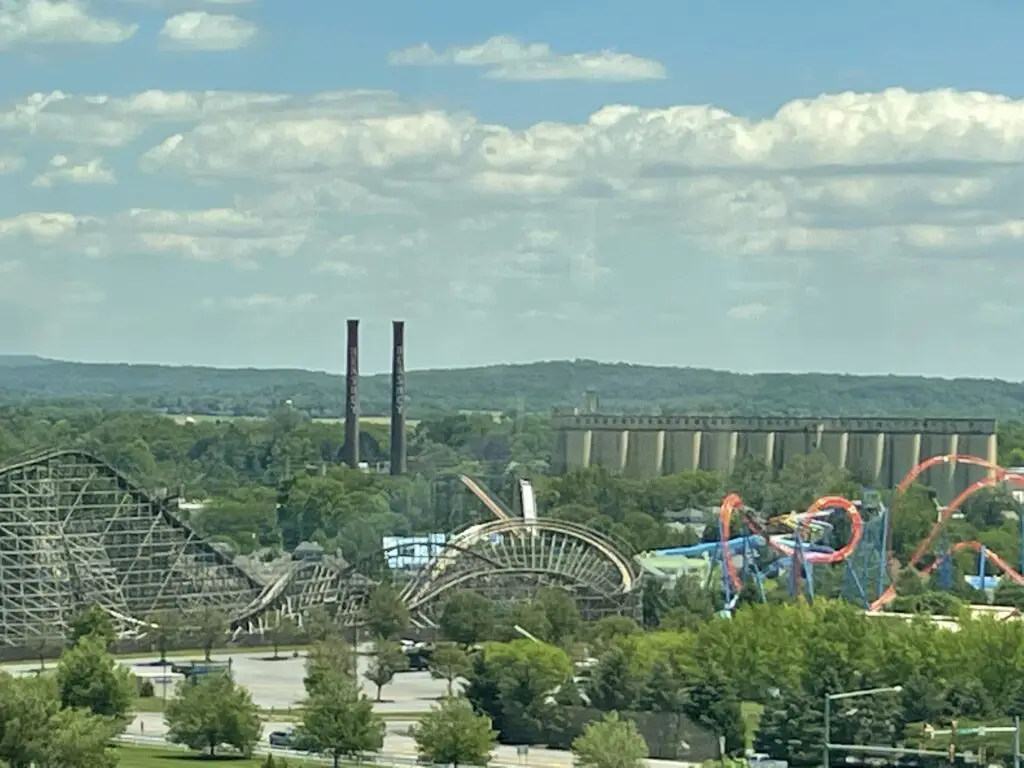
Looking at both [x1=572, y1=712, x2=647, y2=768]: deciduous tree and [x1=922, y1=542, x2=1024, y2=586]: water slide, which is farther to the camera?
[x1=922, y1=542, x2=1024, y2=586]: water slide

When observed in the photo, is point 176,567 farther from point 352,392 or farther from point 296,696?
point 352,392

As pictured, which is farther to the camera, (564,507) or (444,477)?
(444,477)

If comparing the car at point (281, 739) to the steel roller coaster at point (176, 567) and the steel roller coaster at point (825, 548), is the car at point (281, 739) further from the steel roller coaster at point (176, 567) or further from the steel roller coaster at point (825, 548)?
the steel roller coaster at point (825, 548)

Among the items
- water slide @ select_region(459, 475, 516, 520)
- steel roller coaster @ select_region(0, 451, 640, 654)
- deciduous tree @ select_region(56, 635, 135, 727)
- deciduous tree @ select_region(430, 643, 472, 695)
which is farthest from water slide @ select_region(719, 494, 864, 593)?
deciduous tree @ select_region(56, 635, 135, 727)

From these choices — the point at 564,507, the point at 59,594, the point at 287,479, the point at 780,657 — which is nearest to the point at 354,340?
the point at 287,479

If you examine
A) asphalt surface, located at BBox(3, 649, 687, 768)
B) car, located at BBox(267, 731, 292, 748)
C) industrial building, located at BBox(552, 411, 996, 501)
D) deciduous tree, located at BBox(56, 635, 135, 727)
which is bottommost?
asphalt surface, located at BBox(3, 649, 687, 768)

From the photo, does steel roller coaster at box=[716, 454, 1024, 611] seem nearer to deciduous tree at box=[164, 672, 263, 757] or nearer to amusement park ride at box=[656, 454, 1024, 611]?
amusement park ride at box=[656, 454, 1024, 611]

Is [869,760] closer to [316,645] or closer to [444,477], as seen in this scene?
[316,645]
